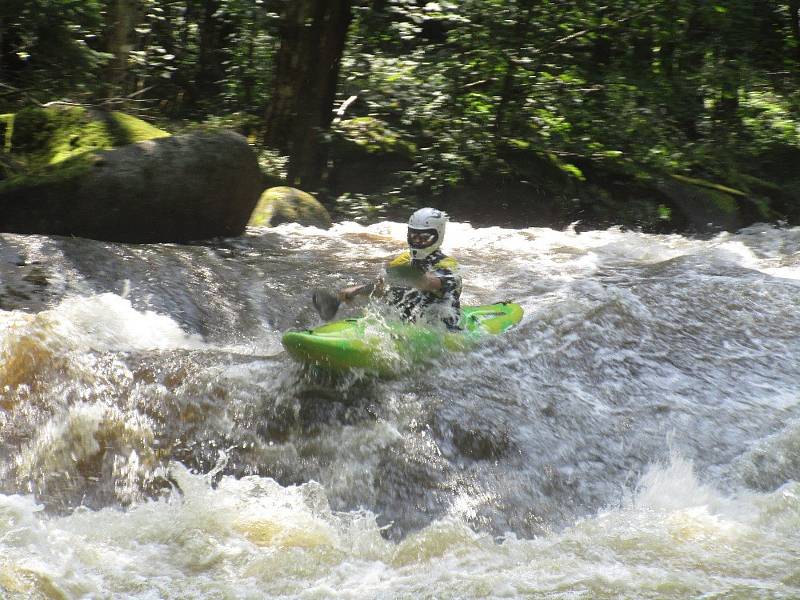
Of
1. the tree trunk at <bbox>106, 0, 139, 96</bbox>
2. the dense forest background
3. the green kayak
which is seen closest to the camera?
the green kayak

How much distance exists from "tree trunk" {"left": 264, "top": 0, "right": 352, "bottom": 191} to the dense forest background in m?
0.02

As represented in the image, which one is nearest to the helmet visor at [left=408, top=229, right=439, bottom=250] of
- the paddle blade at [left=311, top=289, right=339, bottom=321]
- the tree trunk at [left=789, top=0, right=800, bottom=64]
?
the paddle blade at [left=311, top=289, right=339, bottom=321]

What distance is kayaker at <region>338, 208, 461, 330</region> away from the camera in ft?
17.1

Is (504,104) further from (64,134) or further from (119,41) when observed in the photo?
(64,134)

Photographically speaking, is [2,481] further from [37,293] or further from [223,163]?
[223,163]

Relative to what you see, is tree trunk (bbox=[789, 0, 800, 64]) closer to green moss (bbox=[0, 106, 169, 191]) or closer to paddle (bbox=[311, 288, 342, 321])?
green moss (bbox=[0, 106, 169, 191])

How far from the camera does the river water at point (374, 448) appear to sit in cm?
336

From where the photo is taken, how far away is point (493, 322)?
5.75 m

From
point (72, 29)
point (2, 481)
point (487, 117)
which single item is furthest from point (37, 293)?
point (487, 117)

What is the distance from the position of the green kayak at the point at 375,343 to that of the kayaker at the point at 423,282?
0.38ft

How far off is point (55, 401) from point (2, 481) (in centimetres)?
59

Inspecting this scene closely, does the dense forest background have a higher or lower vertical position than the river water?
higher

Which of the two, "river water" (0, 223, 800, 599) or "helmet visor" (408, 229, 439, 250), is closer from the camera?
"river water" (0, 223, 800, 599)

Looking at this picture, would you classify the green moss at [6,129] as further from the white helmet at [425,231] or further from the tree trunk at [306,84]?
the white helmet at [425,231]
